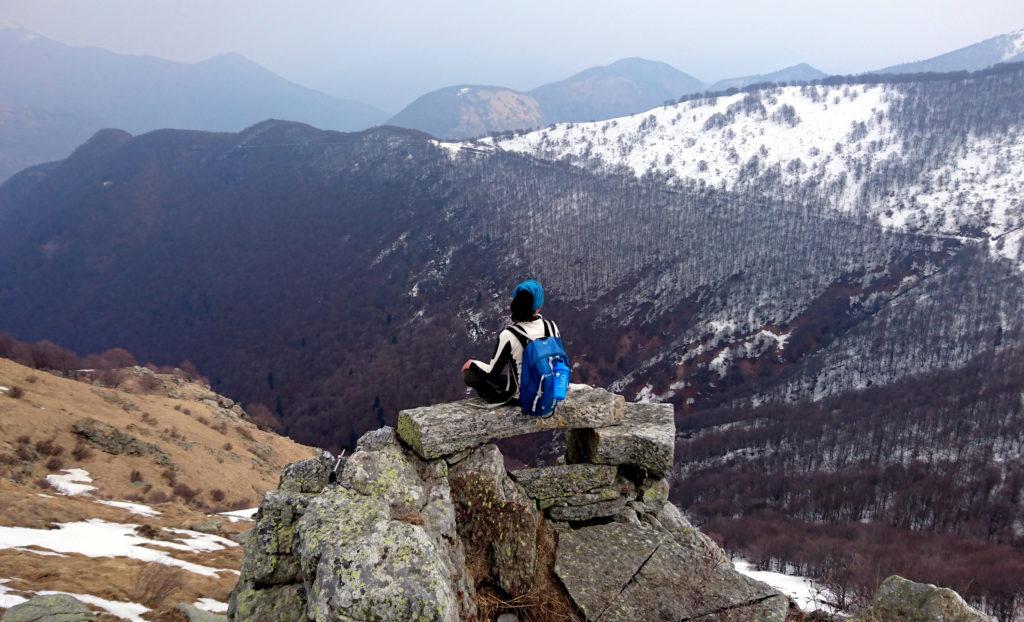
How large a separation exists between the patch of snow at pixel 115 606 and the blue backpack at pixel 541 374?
949 centimetres

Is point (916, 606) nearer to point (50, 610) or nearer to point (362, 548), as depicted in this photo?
point (362, 548)

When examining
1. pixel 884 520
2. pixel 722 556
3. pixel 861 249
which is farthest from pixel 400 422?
pixel 861 249

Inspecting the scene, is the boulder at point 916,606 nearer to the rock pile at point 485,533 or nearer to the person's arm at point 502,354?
the rock pile at point 485,533

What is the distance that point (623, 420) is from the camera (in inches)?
447

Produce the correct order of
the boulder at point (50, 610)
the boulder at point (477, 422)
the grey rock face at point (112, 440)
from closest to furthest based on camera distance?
1. the boulder at point (477, 422)
2. the boulder at point (50, 610)
3. the grey rock face at point (112, 440)

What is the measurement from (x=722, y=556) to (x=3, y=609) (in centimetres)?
1365

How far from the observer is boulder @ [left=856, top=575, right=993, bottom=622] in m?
8.29

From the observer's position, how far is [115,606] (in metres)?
12.2

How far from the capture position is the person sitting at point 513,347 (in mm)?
9844

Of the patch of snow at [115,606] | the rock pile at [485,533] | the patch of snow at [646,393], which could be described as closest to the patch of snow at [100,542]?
the patch of snow at [115,606]

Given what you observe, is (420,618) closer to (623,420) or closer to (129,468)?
(623,420)

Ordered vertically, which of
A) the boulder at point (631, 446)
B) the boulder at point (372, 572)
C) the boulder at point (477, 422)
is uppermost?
the boulder at point (477, 422)

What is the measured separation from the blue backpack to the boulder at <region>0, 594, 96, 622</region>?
9.31 metres

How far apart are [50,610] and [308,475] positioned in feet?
20.3
